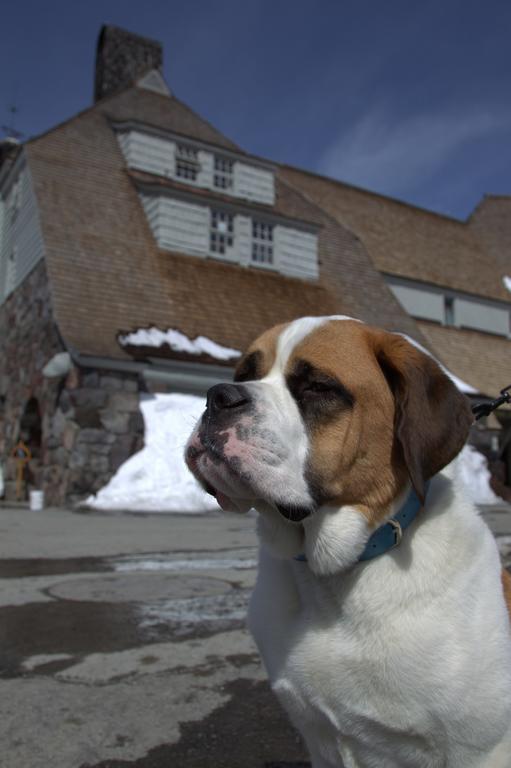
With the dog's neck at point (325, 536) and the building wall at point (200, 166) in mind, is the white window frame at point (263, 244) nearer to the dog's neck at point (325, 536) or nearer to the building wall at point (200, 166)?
the building wall at point (200, 166)

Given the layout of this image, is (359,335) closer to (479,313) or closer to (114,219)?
(114,219)

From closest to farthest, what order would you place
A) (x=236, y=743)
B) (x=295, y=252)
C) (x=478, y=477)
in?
(x=236, y=743) → (x=478, y=477) → (x=295, y=252)

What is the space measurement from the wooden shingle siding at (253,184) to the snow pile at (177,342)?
5.81 meters

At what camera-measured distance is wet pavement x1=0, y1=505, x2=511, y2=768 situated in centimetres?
243

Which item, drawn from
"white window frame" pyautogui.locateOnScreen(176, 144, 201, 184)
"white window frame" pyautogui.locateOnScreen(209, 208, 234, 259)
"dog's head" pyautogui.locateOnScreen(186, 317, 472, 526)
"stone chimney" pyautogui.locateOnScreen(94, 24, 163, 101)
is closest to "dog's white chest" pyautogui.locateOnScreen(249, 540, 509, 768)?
"dog's head" pyautogui.locateOnScreen(186, 317, 472, 526)

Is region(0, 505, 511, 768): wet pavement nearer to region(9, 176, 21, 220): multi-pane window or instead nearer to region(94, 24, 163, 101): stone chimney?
region(9, 176, 21, 220): multi-pane window

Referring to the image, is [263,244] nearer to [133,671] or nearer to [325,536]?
[133,671]

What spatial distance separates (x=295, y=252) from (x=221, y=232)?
2.34 metres

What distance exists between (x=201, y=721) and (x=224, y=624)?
4.55 feet

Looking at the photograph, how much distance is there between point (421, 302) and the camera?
79.3ft

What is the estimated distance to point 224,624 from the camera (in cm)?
403

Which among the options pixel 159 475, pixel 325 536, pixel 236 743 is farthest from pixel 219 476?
pixel 159 475

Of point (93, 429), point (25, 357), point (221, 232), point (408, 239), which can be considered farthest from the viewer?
point (408, 239)

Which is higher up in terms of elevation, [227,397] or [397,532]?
[227,397]
